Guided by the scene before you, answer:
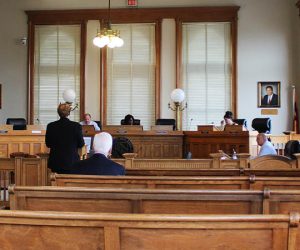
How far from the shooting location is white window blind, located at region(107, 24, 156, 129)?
452 inches

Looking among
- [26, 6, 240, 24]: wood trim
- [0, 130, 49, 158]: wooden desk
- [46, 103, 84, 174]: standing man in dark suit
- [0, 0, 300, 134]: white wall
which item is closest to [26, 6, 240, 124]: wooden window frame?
[26, 6, 240, 24]: wood trim

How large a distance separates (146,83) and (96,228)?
10256mm

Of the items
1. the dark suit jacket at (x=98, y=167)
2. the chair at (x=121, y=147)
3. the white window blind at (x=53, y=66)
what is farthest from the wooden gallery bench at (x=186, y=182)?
the white window blind at (x=53, y=66)

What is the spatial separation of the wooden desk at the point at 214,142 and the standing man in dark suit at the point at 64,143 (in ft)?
Answer: 12.0

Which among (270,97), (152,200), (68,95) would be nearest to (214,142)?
(270,97)

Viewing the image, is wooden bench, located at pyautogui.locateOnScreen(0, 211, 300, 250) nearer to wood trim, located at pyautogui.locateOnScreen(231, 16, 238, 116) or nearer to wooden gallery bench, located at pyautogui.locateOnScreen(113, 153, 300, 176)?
wooden gallery bench, located at pyautogui.locateOnScreen(113, 153, 300, 176)

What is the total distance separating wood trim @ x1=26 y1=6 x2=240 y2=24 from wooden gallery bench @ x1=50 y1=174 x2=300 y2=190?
9.10 meters

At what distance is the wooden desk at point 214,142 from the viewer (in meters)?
7.36

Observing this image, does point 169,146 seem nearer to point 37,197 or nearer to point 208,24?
point 208,24

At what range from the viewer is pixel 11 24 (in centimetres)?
1175

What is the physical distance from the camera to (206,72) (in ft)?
37.3

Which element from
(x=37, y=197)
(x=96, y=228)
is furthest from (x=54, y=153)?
(x=96, y=228)

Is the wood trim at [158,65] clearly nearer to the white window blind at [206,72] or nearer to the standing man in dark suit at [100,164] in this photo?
the white window blind at [206,72]

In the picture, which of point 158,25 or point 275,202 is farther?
point 158,25
